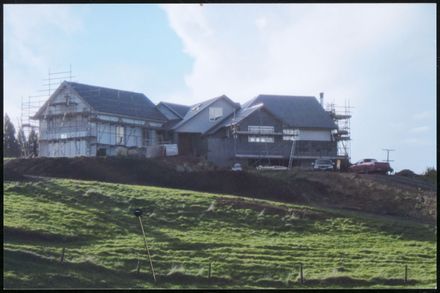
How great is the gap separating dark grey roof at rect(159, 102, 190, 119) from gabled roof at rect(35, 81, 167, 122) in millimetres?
2085

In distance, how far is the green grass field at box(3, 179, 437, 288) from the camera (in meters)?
14.1

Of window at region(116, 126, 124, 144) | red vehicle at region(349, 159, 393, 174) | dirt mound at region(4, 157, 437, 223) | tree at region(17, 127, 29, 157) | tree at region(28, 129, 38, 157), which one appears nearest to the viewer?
dirt mound at region(4, 157, 437, 223)

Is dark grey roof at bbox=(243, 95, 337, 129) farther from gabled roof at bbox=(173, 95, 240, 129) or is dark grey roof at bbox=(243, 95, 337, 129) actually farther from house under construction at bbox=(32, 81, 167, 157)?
house under construction at bbox=(32, 81, 167, 157)

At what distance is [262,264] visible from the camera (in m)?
16.2

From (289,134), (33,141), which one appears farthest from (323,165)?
(33,141)

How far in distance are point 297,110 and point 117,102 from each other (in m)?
13.8

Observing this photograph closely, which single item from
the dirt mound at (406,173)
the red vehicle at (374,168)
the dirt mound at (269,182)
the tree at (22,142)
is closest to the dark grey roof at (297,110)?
the red vehicle at (374,168)

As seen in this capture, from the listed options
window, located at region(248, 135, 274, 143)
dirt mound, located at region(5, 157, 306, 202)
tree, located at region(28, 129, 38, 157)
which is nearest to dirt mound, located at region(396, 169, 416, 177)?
window, located at region(248, 135, 274, 143)

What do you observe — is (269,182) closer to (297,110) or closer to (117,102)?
(117,102)

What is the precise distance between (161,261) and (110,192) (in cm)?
941

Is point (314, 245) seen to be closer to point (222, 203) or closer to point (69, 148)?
point (222, 203)

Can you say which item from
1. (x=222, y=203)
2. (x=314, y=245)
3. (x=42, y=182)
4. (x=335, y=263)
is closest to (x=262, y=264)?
(x=335, y=263)

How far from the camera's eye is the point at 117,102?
140ft

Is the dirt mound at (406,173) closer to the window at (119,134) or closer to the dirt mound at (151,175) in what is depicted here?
the dirt mound at (151,175)
